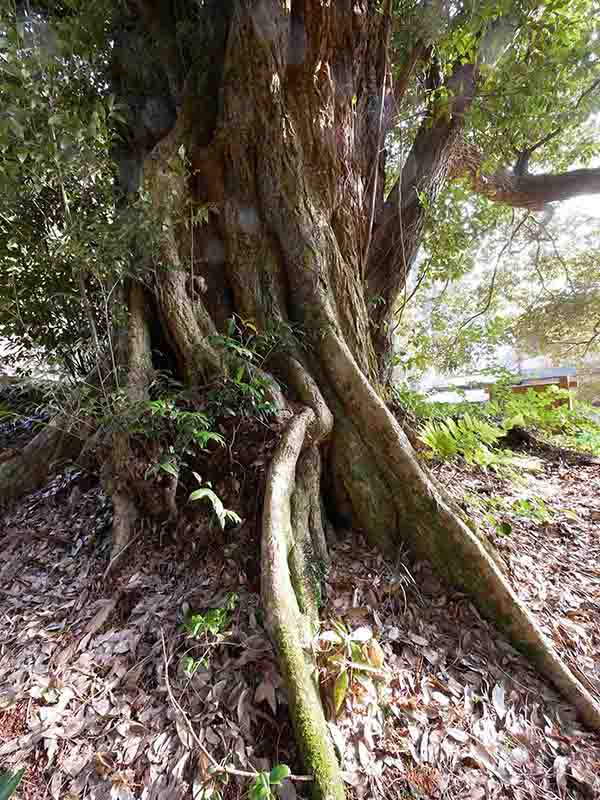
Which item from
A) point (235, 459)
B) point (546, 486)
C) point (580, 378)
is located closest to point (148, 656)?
point (235, 459)

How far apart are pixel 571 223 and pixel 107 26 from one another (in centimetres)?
797

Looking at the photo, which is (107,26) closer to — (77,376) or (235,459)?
(77,376)

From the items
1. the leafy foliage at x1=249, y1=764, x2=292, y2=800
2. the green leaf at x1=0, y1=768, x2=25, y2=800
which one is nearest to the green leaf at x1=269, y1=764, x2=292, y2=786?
the leafy foliage at x1=249, y1=764, x2=292, y2=800

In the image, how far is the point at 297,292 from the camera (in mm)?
2561

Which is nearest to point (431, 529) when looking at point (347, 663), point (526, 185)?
point (347, 663)

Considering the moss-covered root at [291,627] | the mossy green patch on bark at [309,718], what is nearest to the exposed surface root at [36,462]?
the moss-covered root at [291,627]

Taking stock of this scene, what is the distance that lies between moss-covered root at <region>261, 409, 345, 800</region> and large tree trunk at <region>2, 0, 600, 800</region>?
0.6 inches

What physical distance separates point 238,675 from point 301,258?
2.44 m

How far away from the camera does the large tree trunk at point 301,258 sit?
189 cm

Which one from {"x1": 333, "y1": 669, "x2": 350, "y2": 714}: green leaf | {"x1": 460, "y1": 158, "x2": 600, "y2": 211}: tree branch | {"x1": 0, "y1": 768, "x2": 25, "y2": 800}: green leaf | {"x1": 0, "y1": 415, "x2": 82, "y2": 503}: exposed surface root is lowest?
{"x1": 333, "y1": 669, "x2": 350, "y2": 714}: green leaf

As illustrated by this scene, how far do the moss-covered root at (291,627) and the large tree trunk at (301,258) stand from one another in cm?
1

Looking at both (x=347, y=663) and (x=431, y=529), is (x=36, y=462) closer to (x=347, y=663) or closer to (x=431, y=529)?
(x=347, y=663)

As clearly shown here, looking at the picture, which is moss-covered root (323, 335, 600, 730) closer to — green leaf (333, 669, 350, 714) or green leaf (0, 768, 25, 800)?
green leaf (333, 669, 350, 714)

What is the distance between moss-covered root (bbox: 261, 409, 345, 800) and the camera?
1106mm
